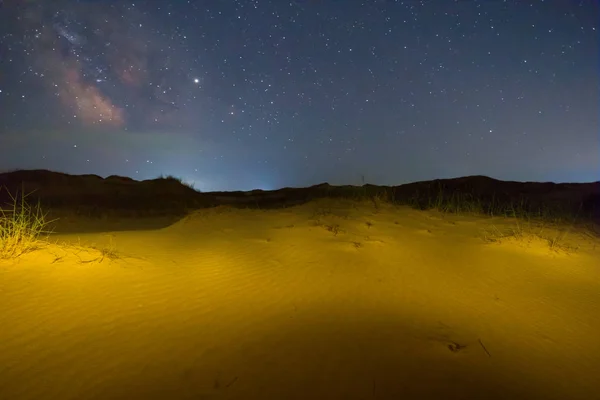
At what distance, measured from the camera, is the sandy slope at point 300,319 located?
10.8ft

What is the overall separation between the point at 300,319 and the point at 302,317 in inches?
2.8

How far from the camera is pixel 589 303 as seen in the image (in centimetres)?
562

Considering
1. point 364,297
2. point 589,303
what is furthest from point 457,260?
point 364,297

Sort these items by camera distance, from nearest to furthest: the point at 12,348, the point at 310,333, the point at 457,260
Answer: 1. the point at 12,348
2. the point at 310,333
3. the point at 457,260

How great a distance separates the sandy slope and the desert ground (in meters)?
0.02

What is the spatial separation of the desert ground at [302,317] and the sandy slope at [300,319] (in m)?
0.02

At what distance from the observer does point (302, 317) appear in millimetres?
4668

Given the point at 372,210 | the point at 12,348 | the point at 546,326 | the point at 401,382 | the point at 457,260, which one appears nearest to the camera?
the point at 401,382

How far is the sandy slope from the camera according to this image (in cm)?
328

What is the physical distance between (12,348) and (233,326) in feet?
6.91

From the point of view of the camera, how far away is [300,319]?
460 cm

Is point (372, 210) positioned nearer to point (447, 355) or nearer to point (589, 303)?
point (589, 303)

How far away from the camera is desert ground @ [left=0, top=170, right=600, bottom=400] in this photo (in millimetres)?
3281

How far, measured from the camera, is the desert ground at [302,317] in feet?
10.8
